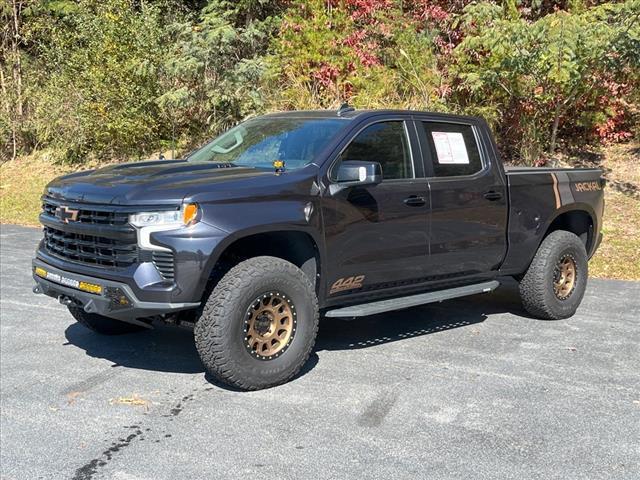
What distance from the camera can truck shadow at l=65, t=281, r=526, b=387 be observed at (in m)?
5.46

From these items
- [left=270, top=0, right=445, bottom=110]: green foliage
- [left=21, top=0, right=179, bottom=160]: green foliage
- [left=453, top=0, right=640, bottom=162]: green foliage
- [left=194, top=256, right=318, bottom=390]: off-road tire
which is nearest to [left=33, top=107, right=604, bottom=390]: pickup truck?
[left=194, top=256, right=318, bottom=390]: off-road tire

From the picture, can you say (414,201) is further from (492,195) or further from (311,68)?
(311,68)

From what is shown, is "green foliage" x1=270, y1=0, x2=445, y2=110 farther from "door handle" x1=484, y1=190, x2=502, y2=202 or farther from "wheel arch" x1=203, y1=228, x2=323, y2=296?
"wheel arch" x1=203, y1=228, x2=323, y2=296

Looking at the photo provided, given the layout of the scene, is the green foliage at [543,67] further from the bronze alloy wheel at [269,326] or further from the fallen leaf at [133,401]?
the fallen leaf at [133,401]

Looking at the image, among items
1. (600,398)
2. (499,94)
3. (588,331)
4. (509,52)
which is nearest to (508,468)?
(600,398)

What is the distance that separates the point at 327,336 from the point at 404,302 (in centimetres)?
100

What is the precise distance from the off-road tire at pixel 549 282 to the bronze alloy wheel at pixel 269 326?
276cm

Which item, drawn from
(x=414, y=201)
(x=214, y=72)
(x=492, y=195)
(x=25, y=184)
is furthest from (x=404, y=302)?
(x=25, y=184)

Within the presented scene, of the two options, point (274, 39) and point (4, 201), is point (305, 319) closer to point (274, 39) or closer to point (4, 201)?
point (274, 39)

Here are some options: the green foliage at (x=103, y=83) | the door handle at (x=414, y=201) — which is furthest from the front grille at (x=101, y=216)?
the green foliage at (x=103, y=83)

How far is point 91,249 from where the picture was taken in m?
4.72

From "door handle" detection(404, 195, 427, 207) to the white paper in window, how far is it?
0.49 m

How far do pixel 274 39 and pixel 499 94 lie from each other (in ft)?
17.6

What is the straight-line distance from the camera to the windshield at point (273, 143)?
5.30m
